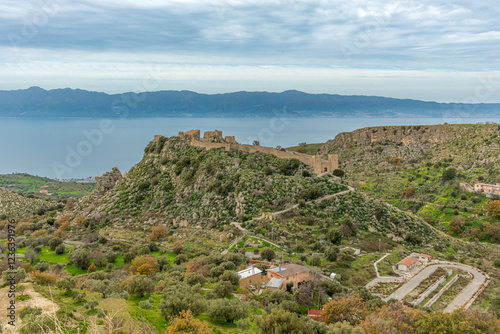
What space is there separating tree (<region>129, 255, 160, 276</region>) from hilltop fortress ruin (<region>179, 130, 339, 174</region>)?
22.8 metres

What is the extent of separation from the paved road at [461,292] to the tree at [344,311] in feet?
16.3

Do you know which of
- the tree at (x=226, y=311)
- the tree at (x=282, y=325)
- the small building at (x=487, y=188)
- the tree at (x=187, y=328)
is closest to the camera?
the tree at (x=187, y=328)

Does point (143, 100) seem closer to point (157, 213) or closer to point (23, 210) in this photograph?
point (23, 210)

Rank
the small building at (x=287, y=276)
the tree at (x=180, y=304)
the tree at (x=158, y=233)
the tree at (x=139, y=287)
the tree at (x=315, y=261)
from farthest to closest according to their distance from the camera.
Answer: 1. the tree at (x=158, y=233)
2. the tree at (x=315, y=261)
3. the small building at (x=287, y=276)
4. the tree at (x=139, y=287)
5. the tree at (x=180, y=304)

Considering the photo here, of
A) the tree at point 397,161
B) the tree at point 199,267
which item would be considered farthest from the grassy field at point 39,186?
the tree at point 397,161

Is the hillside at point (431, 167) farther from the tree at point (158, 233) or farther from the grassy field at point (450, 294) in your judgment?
the tree at point (158, 233)

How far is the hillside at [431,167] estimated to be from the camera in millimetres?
43500

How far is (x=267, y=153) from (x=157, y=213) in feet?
52.6

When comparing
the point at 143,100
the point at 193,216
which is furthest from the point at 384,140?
the point at 143,100

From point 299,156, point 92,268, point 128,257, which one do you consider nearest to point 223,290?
point 128,257

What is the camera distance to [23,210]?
56969 mm

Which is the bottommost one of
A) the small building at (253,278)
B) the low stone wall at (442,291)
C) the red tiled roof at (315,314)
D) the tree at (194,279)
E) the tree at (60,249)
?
the tree at (60,249)

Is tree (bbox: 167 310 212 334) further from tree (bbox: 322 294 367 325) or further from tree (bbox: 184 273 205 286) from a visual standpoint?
tree (bbox: 184 273 205 286)

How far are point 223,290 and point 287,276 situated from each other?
4.69 m
